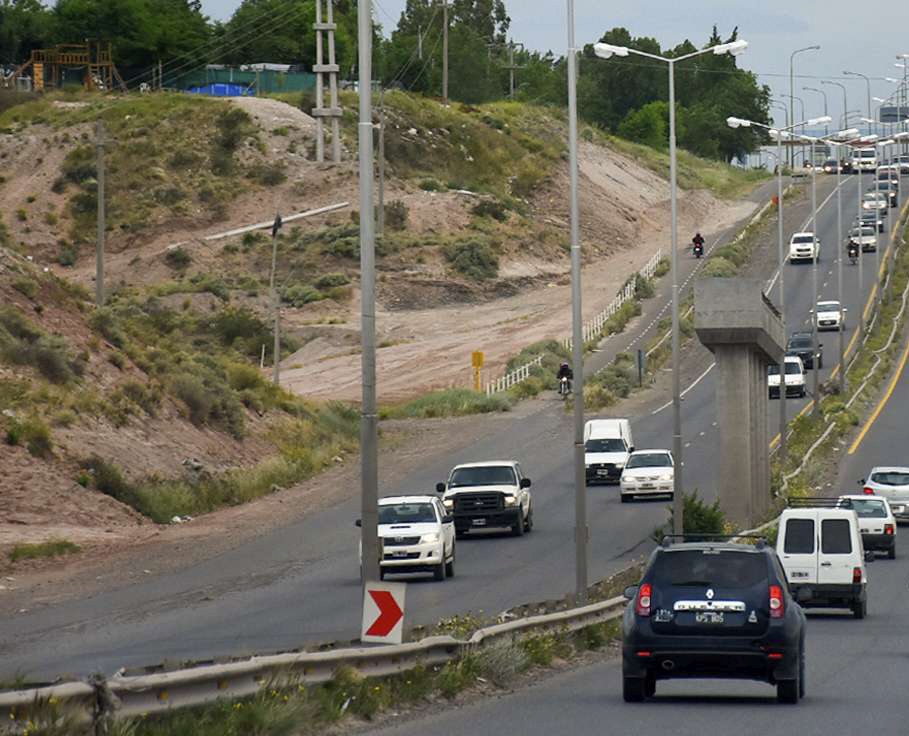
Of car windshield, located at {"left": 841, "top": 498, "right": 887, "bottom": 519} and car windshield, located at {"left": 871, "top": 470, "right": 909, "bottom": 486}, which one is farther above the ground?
car windshield, located at {"left": 841, "top": 498, "right": 887, "bottom": 519}

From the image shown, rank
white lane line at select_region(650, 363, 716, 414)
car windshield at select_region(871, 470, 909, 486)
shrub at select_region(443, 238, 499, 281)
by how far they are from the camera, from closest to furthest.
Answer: car windshield at select_region(871, 470, 909, 486) < white lane line at select_region(650, 363, 716, 414) < shrub at select_region(443, 238, 499, 281)

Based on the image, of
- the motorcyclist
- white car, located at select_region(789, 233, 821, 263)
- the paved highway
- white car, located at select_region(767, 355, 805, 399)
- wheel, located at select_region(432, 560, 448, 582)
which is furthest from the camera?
white car, located at select_region(789, 233, 821, 263)

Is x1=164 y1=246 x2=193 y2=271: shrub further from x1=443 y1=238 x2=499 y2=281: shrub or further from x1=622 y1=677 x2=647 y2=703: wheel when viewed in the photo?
x1=622 y1=677 x2=647 y2=703: wheel

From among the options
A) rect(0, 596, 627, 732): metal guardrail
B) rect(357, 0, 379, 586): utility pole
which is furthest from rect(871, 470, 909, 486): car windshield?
rect(357, 0, 379, 586): utility pole

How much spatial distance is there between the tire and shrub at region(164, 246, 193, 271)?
97.3 meters

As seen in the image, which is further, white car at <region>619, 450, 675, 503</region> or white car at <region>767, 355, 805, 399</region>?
white car at <region>767, 355, 805, 399</region>

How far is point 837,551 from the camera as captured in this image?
34.2 meters

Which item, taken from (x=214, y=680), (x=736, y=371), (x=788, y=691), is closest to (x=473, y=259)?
(x=736, y=371)

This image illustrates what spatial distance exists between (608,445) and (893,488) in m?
8.75

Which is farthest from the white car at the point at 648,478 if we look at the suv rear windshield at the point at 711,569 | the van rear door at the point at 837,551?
the suv rear windshield at the point at 711,569

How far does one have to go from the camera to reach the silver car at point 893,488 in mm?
53719

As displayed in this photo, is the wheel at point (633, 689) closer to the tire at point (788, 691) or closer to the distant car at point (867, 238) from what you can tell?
the tire at point (788, 691)

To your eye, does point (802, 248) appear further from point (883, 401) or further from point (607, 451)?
point (607, 451)

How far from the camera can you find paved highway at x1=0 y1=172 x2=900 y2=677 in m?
26.5
